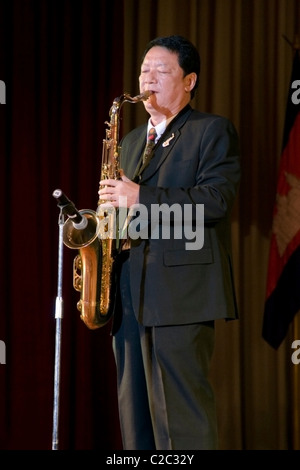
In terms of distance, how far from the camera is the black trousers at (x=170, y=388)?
225 cm

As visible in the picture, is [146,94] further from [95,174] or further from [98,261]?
[95,174]

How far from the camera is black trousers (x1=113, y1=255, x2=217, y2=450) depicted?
88.7 inches

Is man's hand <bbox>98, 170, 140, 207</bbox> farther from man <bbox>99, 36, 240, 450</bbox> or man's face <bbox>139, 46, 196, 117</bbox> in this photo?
man's face <bbox>139, 46, 196, 117</bbox>

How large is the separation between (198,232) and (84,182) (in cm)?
141

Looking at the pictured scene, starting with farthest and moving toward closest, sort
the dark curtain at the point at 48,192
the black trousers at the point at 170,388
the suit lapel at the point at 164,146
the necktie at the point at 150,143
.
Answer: the dark curtain at the point at 48,192 < the necktie at the point at 150,143 < the suit lapel at the point at 164,146 < the black trousers at the point at 170,388

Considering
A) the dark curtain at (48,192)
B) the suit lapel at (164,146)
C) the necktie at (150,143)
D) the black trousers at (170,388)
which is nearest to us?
the black trousers at (170,388)

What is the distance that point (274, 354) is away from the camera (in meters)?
3.82

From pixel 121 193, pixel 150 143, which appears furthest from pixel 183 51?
pixel 121 193

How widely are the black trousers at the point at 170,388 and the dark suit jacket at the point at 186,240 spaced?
0.07 metres

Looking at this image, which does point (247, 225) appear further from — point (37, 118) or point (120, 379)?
point (120, 379)

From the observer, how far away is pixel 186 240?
2.36 m

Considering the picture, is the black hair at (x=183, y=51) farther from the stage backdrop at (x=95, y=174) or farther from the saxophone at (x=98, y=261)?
the stage backdrop at (x=95, y=174)

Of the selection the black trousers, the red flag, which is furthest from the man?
the red flag

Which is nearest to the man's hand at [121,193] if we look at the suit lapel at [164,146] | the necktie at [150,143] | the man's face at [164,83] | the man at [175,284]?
the man at [175,284]
